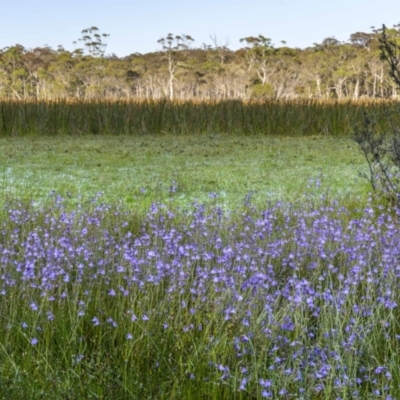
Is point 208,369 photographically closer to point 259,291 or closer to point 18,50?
point 259,291

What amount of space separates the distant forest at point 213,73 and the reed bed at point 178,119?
43.5 meters

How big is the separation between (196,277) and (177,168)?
23.5ft

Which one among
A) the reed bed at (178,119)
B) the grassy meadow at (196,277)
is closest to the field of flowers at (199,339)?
the grassy meadow at (196,277)

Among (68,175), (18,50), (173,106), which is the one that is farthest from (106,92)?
(68,175)

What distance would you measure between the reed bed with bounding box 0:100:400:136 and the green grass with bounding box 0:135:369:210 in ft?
5.44

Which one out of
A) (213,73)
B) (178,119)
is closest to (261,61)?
(213,73)

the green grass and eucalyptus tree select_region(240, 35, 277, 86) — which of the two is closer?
the green grass

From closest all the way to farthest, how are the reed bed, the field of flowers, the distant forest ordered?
the field of flowers → the reed bed → the distant forest

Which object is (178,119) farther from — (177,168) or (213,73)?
(213,73)

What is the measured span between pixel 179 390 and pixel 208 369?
234 mm

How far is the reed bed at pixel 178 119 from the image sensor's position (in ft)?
60.2

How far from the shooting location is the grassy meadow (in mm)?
2545

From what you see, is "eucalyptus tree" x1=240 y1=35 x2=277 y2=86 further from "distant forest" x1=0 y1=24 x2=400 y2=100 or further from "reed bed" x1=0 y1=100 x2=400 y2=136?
"reed bed" x1=0 y1=100 x2=400 y2=136

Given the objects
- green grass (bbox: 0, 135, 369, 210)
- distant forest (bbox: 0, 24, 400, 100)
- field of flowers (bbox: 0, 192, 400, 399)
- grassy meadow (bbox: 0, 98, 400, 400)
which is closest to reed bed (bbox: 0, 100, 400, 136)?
green grass (bbox: 0, 135, 369, 210)
